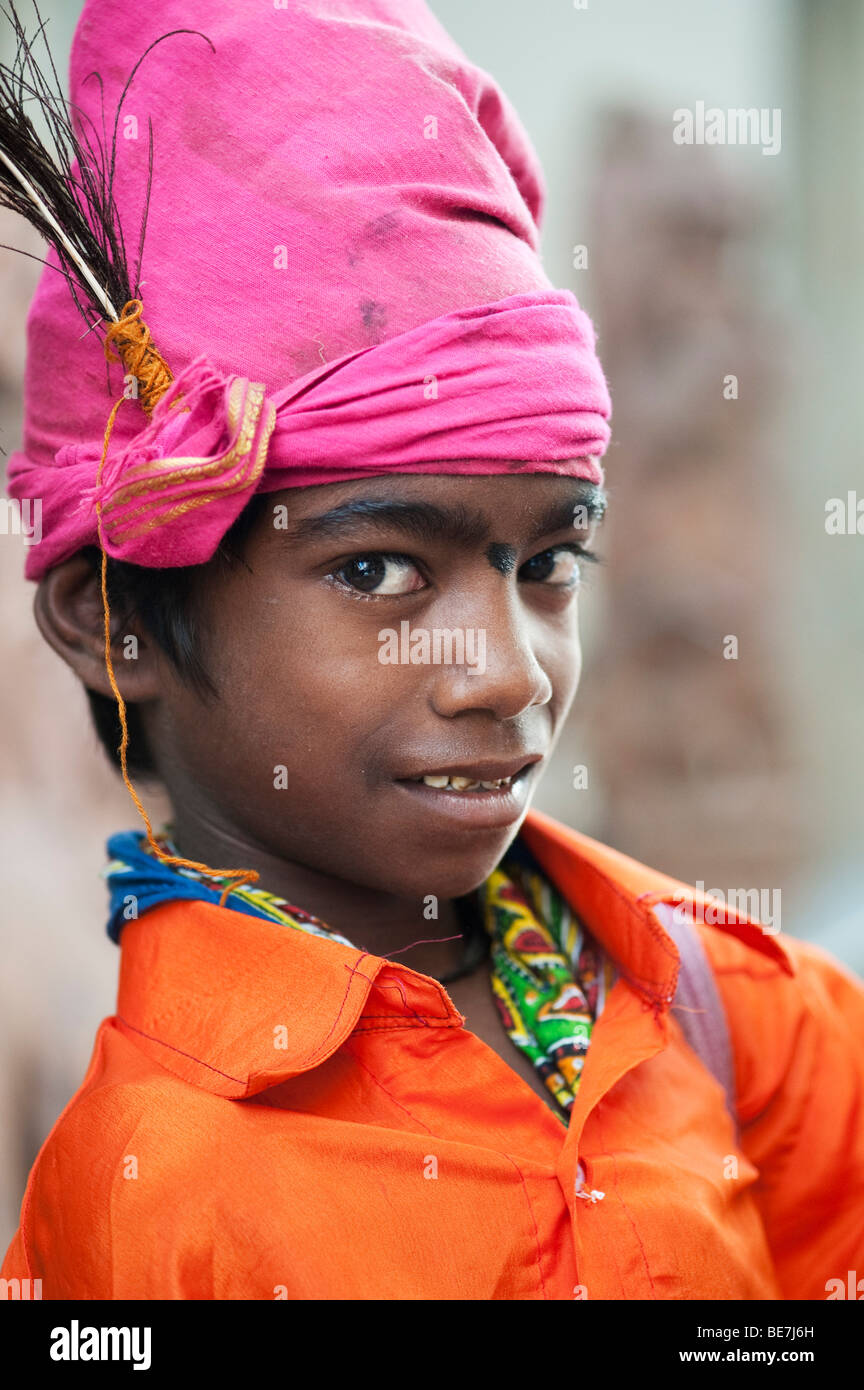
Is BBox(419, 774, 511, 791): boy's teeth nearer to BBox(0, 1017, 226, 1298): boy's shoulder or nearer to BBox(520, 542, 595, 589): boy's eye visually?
BBox(520, 542, 595, 589): boy's eye

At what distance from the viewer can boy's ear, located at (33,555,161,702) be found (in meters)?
1.47

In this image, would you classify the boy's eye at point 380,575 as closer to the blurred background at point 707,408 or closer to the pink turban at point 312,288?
the pink turban at point 312,288

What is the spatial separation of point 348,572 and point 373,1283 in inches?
28.0

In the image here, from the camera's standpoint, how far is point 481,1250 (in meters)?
1.23

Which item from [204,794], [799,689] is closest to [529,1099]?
[204,794]

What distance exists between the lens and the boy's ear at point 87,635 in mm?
1467

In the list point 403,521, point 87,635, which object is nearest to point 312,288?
point 403,521

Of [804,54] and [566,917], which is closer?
[566,917]

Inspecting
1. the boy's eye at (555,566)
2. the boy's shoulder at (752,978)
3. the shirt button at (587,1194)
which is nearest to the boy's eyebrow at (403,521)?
the boy's eye at (555,566)

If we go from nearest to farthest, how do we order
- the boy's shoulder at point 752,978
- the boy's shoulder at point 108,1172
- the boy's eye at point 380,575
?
the boy's shoulder at point 108,1172
the boy's eye at point 380,575
the boy's shoulder at point 752,978

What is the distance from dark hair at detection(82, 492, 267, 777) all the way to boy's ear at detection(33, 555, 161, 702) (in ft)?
0.06

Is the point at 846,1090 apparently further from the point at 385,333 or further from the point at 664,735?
the point at 664,735

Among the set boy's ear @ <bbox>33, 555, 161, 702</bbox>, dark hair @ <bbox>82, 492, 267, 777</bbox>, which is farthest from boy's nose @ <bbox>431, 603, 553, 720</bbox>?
boy's ear @ <bbox>33, 555, 161, 702</bbox>

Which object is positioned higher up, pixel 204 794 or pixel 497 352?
pixel 497 352
